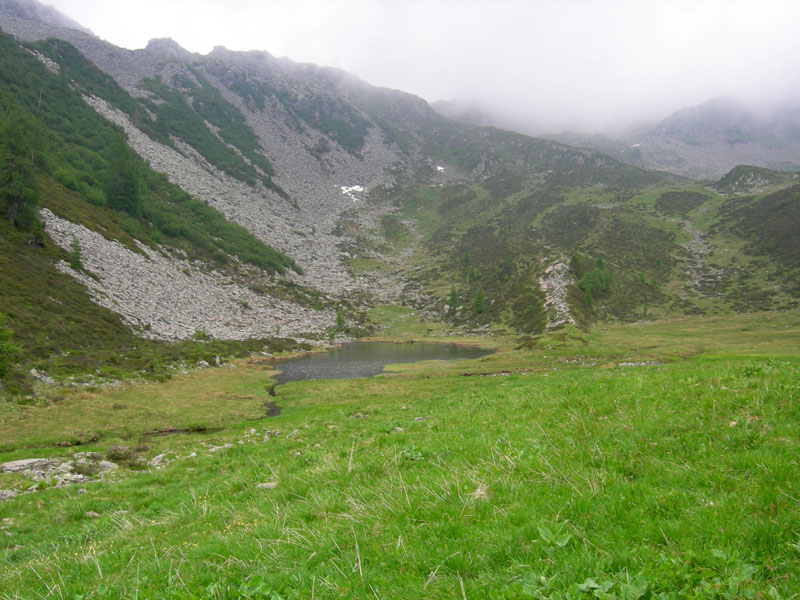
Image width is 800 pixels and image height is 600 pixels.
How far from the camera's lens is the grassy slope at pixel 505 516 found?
167 inches

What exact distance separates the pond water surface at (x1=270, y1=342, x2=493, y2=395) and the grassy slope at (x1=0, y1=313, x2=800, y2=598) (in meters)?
50.3

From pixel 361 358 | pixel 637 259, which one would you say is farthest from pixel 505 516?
pixel 637 259

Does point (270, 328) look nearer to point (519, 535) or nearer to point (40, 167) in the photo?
point (40, 167)

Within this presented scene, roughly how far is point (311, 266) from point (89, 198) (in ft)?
252

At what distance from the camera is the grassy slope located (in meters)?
4.23

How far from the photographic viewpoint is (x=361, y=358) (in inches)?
3295

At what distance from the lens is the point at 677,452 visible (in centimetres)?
722

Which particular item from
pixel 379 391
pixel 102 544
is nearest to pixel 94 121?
pixel 379 391

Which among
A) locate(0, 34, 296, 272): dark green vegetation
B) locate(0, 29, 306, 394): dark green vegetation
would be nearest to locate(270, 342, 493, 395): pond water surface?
locate(0, 29, 306, 394): dark green vegetation

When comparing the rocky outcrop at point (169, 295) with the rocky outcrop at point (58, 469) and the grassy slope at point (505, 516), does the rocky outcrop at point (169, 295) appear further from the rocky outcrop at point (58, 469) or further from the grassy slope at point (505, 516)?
the grassy slope at point (505, 516)

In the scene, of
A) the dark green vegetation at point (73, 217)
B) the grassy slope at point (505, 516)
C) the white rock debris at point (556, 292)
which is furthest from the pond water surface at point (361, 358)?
the grassy slope at point (505, 516)

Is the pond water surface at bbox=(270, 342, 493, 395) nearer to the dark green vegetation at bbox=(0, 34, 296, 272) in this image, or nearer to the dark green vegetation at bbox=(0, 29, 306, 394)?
the dark green vegetation at bbox=(0, 29, 306, 394)

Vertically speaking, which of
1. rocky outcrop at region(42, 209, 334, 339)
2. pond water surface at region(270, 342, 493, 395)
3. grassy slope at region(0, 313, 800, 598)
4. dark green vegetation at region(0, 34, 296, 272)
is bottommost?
pond water surface at region(270, 342, 493, 395)

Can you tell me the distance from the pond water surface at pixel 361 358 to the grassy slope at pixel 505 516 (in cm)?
5025
